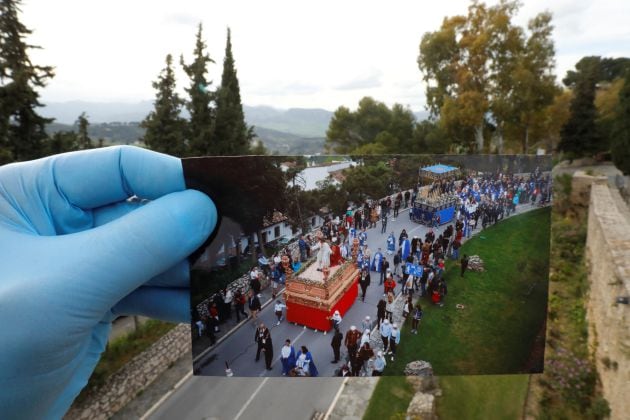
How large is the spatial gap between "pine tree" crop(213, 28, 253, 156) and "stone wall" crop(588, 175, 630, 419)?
1346 centimetres

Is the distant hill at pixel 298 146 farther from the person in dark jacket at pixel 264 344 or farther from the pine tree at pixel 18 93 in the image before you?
the pine tree at pixel 18 93

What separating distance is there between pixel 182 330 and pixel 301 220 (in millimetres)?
9060

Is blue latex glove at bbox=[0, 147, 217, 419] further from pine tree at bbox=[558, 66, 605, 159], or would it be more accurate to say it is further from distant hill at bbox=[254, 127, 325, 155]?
pine tree at bbox=[558, 66, 605, 159]

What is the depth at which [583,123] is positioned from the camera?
2419 cm

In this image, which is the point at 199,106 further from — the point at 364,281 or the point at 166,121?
the point at 364,281

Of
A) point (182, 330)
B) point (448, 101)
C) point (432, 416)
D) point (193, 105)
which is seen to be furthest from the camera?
point (448, 101)

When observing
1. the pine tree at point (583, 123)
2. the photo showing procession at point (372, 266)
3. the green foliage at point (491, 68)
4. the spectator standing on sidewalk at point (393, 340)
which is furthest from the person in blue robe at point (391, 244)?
the pine tree at point (583, 123)

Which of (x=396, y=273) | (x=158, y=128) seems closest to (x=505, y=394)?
(x=396, y=273)

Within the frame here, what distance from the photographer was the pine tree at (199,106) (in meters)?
14.8

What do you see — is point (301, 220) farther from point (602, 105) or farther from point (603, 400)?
point (602, 105)

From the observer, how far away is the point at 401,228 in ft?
9.04

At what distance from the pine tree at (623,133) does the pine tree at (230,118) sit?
59.3 feet

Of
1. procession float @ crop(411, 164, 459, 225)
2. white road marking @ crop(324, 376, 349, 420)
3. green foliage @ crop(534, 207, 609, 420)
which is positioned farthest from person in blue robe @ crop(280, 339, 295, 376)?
green foliage @ crop(534, 207, 609, 420)

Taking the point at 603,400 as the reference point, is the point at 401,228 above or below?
above
